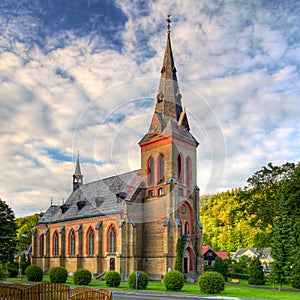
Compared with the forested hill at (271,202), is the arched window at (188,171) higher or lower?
higher

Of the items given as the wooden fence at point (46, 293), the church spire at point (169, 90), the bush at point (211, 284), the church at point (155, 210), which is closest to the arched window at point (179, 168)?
the church at point (155, 210)

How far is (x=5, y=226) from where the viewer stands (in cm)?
6706

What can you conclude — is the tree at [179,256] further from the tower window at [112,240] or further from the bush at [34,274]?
the bush at [34,274]

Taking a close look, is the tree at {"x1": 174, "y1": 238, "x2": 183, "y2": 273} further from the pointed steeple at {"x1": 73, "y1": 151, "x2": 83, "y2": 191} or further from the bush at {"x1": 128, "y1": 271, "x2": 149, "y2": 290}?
the pointed steeple at {"x1": 73, "y1": 151, "x2": 83, "y2": 191}

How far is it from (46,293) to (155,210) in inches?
1267

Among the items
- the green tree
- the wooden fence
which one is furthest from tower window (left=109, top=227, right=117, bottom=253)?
the wooden fence

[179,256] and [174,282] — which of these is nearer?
[174,282]

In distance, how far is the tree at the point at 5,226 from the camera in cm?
6681

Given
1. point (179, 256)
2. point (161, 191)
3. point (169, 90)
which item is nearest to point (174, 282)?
point (179, 256)

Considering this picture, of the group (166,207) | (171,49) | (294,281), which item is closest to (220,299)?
(294,281)

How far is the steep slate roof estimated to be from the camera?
175 ft

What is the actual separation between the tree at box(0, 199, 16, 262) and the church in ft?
46.7

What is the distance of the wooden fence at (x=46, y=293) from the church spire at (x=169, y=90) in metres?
36.8

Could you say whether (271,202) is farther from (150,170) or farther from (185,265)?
(150,170)
